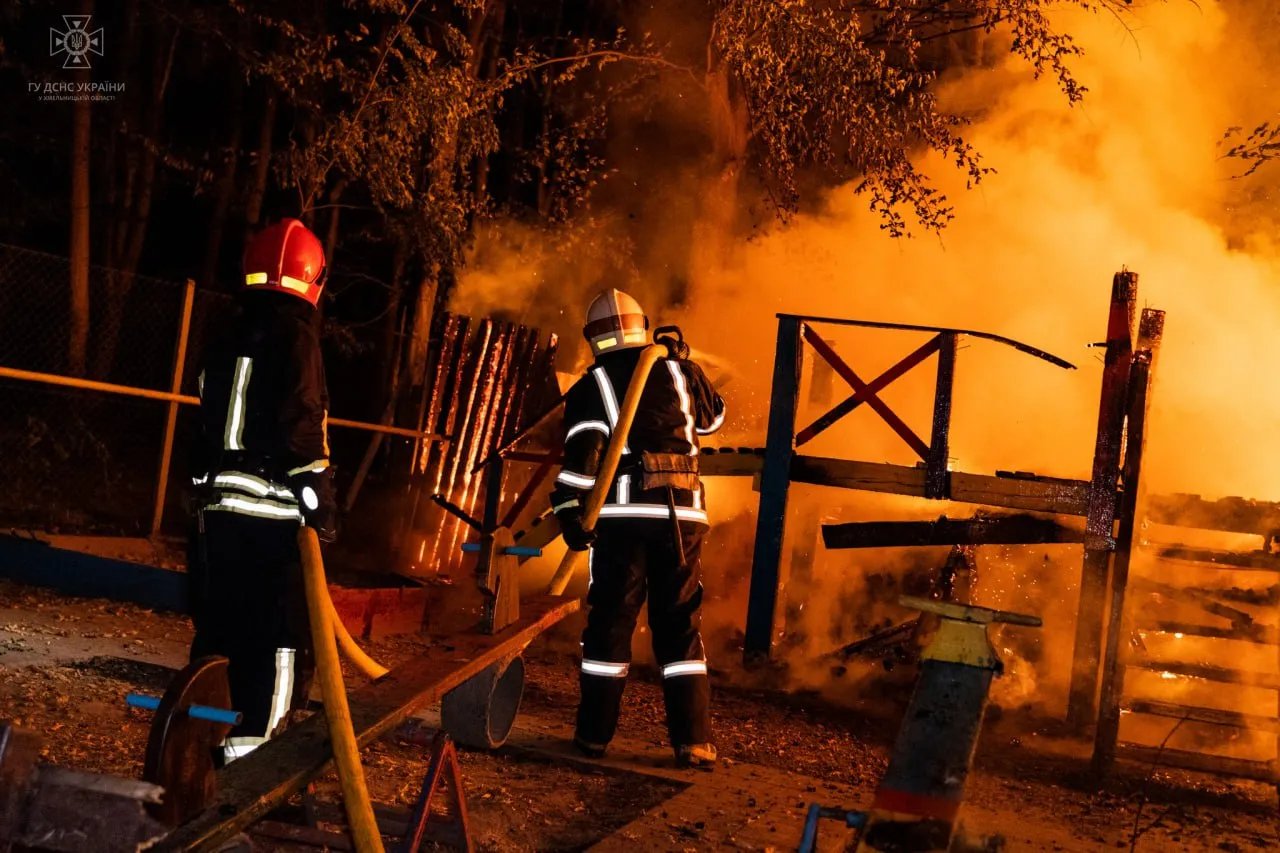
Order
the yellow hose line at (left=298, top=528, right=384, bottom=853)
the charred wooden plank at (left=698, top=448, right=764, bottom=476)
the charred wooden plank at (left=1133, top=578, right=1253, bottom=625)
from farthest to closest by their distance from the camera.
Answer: the charred wooden plank at (left=698, top=448, right=764, bottom=476) < the charred wooden plank at (left=1133, top=578, right=1253, bottom=625) < the yellow hose line at (left=298, top=528, right=384, bottom=853)

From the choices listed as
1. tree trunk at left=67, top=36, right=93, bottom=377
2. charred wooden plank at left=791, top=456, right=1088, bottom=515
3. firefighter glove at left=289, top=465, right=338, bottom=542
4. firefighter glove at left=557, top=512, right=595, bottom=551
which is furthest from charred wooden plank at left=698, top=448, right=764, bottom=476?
tree trunk at left=67, top=36, right=93, bottom=377

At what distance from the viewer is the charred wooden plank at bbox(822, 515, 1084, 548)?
305 inches

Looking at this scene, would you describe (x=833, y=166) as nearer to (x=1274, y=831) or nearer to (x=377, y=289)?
(x=377, y=289)

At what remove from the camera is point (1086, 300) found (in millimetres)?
13016

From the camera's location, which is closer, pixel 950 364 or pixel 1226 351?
pixel 950 364

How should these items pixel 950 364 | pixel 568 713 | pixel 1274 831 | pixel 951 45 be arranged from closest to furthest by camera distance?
1. pixel 1274 831
2. pixel 568 713
3. pixel 950 364
4. pixel 951 45

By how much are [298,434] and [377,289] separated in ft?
45.5

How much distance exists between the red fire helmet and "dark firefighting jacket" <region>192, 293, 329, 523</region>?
3.8 inches

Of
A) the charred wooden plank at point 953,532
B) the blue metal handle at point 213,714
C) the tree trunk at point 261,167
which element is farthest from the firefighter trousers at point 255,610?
the tree trunk at point 261,167

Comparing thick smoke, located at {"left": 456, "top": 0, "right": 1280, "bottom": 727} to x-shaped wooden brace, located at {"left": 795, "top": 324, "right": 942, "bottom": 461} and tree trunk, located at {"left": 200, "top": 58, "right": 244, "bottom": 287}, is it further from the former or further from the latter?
tree trunk, located at {"left": 200, "top": 58, "right": 244, "bottom": 287}

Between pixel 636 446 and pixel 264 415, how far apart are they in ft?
6.28

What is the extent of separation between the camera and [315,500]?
4.30 metres

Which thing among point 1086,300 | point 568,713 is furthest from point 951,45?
point 568,713
